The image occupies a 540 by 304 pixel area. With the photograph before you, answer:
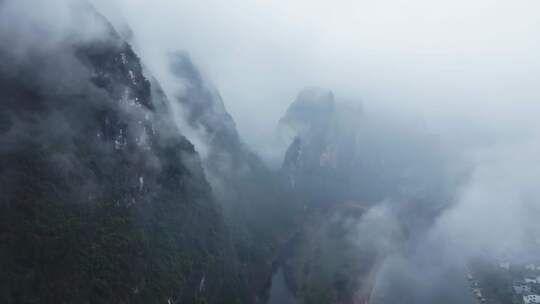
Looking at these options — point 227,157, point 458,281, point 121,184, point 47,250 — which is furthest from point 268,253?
point 47,250

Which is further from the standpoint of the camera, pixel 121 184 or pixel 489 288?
pixel 489 288

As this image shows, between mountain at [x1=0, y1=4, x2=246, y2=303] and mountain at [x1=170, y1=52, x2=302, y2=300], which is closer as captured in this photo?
mountain at [x1=0, y1=4, x2=246, y2=303]

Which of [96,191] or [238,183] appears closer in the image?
[96,191]

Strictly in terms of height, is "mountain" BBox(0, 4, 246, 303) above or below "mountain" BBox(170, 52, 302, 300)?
below

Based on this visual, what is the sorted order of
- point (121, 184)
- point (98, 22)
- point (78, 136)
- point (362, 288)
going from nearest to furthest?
1. point (78, 136)
2. point (121, 184)
3. point (98, 22)
4. point (362, 288)

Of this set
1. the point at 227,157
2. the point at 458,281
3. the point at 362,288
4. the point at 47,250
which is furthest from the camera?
the point at 227,157

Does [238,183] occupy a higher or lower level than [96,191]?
higher

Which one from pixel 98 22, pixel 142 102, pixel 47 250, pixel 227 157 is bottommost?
pixel 47 250

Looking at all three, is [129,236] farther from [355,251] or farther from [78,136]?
[355,251]
